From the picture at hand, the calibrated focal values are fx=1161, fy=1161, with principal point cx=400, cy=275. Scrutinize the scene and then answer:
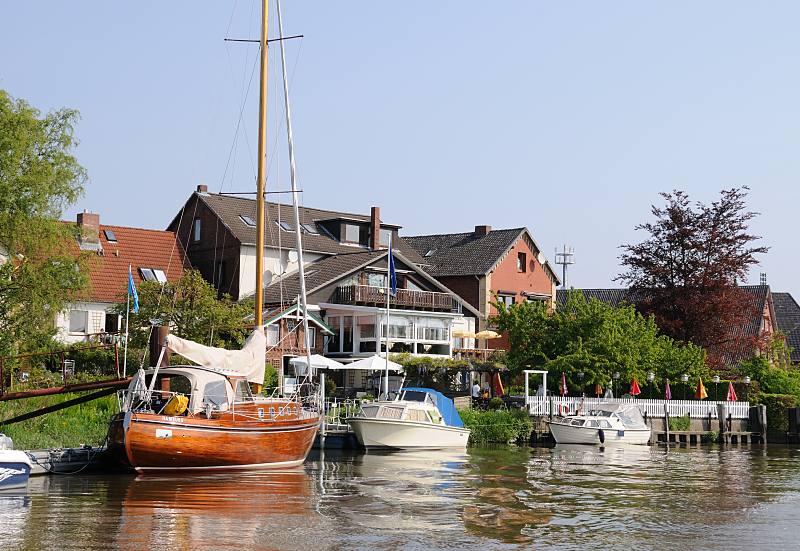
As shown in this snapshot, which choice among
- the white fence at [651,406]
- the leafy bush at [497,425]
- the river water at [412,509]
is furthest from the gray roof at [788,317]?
the river water at [412,509]

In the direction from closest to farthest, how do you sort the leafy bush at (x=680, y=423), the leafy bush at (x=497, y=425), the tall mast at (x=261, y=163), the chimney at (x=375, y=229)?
the tall mast at (x=261, y=163), the leafy bush at (x=497, y=425), the leafy bush at (x=680, y=423), the chimney at (x=375, y=229)

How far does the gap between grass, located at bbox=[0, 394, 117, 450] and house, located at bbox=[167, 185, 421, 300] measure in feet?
106

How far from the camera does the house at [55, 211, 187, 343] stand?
6197 centimetres

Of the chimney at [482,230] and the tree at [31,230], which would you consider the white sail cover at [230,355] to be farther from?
the chimney at [482,230]

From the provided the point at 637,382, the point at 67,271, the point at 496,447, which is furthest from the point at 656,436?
the point at 67,271

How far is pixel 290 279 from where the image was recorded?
6931cm

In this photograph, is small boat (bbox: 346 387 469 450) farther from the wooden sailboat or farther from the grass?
the grass

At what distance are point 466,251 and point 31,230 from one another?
48.8 meters

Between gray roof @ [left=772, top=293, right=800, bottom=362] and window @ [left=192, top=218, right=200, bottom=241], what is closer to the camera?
window @ [left=192, top=218, right=200, bottom=241]

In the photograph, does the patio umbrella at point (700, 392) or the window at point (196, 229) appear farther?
the window at point (196, 229)

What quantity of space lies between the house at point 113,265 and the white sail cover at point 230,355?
989 inches

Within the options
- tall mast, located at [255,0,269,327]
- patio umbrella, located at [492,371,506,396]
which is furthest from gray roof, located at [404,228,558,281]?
tall mast, located at [255,0,269,327]

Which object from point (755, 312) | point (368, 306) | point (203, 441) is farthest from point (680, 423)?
point (203, 441)

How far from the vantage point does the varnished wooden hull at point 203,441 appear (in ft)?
96.6
